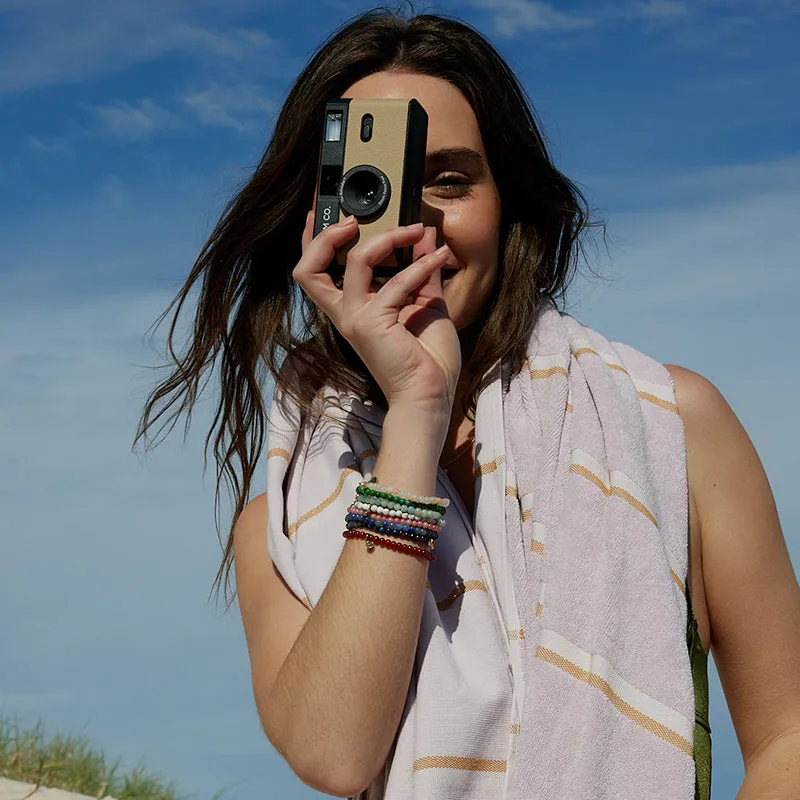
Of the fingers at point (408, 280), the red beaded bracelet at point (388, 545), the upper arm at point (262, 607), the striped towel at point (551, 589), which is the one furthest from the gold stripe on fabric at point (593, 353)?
the upper arm at point (262, 607)

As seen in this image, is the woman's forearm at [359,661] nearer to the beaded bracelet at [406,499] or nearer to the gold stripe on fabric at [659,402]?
the beaded bracelet at [406,499]

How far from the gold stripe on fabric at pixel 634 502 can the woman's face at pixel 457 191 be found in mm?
550

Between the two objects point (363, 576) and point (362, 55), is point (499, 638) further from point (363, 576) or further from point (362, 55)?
point (362, 55)

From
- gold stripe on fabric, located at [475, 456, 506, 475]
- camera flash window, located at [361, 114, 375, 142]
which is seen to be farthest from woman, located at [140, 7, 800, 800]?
camera flash window, located at [361, 114, 375, 142]

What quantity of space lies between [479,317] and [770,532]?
0.78 m

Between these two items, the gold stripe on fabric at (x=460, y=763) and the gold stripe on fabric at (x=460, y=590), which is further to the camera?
the gold stripe on fabric at (x=460, y=590)

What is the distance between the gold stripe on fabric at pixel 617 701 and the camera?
1.88m

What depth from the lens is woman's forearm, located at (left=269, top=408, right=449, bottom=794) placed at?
186 centimetres

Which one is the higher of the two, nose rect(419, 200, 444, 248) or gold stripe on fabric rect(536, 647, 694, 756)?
nose rect(419, 200, 444, 248)

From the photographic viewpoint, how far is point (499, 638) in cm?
201

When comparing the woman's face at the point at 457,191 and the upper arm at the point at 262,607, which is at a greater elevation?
the woman's face at the point at 457,191

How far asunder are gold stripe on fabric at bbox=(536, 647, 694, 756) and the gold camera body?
31.3 inches

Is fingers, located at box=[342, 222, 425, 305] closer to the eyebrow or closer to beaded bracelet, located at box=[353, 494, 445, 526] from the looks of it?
the eyebrow

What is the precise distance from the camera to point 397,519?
74.5 inches
